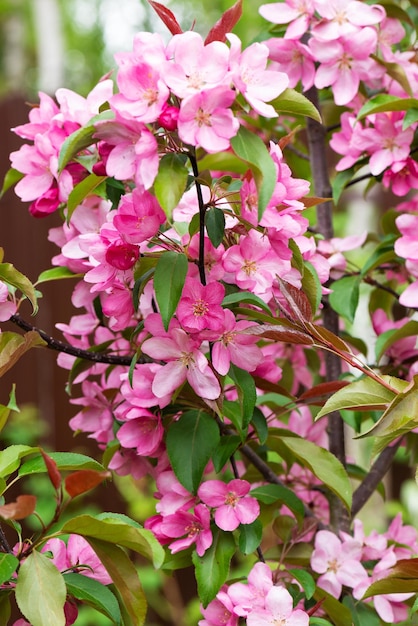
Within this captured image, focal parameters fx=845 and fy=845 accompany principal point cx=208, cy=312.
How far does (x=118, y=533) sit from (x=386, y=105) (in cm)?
53

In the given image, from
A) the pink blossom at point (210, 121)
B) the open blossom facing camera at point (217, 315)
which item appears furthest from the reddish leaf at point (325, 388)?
the pink blossom at point (210, 121)

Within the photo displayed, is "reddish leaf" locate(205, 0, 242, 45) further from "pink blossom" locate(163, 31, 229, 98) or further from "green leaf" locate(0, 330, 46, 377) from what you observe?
"green leaf" locate(0, 330, 46, 377)

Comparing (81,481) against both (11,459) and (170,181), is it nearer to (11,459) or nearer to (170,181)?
(11,459)

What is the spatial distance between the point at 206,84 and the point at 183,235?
19 cm

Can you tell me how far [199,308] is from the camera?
74 centimetres

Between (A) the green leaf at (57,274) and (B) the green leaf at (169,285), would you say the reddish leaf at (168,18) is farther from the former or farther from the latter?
(A) the green leaf at (57,274)

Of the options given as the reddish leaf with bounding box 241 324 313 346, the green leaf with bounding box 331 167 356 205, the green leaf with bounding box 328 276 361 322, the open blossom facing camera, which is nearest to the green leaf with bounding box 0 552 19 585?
the open blossom facing camera

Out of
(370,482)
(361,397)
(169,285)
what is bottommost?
(370,482)

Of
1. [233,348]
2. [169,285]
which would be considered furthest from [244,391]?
[169,285]

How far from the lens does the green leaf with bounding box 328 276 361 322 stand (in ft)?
3.35

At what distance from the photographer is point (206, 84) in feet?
2.10

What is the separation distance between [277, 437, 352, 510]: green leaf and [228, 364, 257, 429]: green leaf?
125 millimetres

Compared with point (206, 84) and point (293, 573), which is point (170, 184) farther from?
point (293, 573)

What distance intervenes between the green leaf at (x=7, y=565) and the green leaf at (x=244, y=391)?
0.24m
